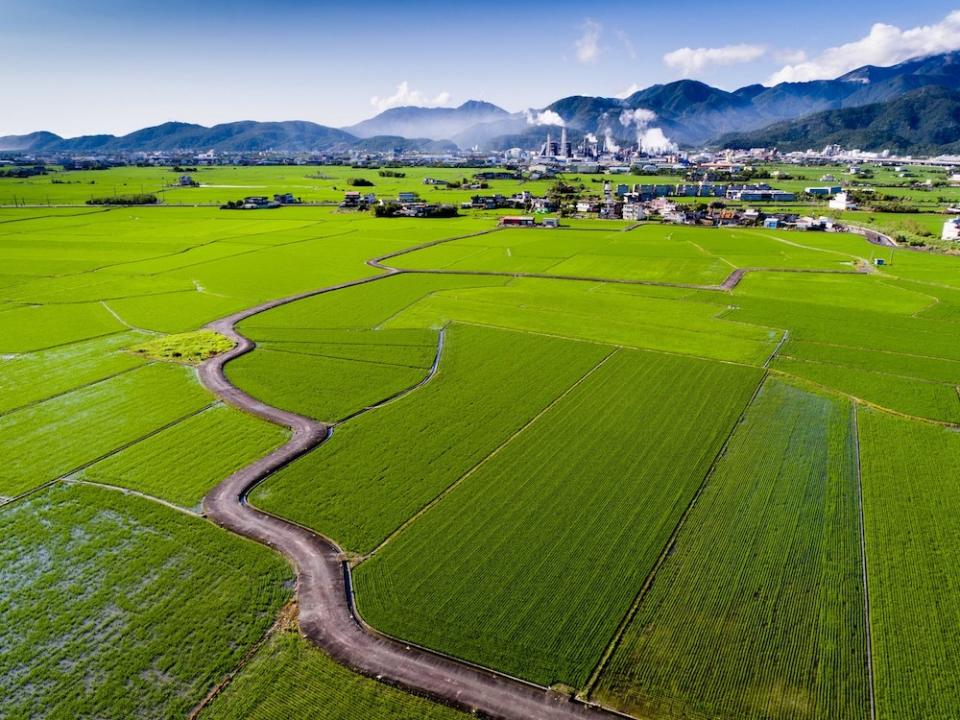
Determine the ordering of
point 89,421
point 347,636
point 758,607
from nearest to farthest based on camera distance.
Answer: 1. point 347,636
2. point 758,607
3. point 89,421

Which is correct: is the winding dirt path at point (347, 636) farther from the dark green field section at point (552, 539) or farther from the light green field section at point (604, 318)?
the light green field section at point (604, 318)

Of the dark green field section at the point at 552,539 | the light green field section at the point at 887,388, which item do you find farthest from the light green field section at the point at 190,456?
the light green field section at the point at 887,388

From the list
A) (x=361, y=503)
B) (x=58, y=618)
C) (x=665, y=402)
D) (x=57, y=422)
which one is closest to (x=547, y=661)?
(x=361, y=503)

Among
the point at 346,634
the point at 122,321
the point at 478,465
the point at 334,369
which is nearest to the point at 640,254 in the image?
the point at 334,369

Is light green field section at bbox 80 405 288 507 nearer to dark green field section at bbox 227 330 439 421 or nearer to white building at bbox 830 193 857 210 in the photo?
dark green field section at bbox 227 330 439 421

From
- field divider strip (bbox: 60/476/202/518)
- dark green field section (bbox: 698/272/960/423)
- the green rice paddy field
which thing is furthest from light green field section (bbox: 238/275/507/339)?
dark green field section (bbox: 698/272/960/423)

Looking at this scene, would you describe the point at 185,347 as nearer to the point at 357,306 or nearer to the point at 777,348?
the point at 357,306

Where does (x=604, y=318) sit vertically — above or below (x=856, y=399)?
above

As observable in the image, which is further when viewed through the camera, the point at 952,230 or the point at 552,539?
the point at 952,230
